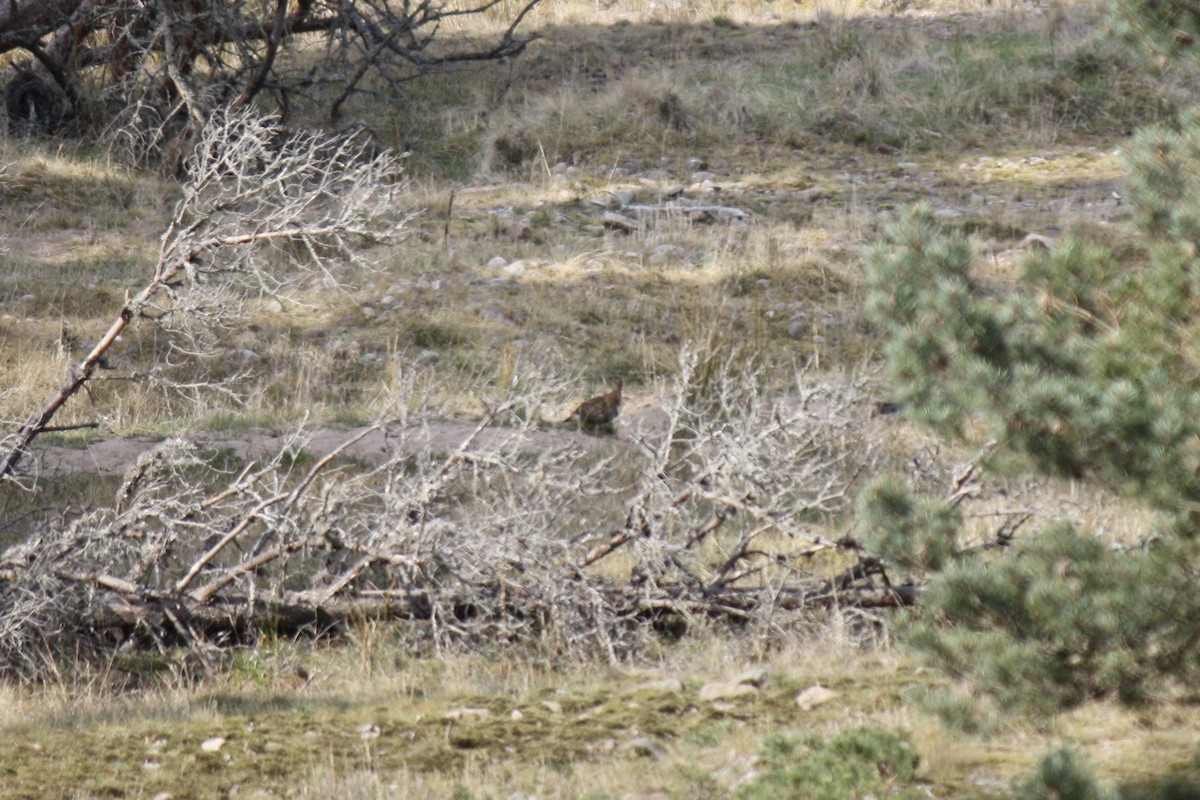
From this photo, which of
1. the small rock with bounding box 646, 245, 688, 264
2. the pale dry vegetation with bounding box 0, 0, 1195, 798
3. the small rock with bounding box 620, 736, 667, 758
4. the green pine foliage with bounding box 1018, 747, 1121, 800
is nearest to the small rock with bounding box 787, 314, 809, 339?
the pale dry vegetation with bounding box 0, 0, 1195, 798

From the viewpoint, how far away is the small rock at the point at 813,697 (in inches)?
163

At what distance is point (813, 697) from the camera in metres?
4.17

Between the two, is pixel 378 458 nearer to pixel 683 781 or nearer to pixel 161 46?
pixel 683 781

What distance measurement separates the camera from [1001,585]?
2.82 metres

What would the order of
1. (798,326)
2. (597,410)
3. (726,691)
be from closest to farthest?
(726,691)
(597,410)
(798,326)

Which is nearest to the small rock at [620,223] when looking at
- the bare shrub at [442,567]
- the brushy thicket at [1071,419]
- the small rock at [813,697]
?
the bare shrub at [442,567]

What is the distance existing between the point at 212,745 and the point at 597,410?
3690mm

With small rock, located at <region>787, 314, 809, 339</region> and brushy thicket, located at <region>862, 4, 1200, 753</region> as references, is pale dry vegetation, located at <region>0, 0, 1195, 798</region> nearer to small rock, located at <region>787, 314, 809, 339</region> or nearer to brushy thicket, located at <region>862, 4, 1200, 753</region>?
small rock, located at <region>787, 314, 809, 339</region>

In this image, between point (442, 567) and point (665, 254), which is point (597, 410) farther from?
point (665, 254)

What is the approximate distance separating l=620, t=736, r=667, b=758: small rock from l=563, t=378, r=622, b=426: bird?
3532 mm

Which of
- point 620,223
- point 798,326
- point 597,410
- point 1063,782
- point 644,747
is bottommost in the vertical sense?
point 798,326

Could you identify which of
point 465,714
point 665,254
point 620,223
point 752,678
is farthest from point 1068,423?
point 620,223

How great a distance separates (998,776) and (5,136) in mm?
11368

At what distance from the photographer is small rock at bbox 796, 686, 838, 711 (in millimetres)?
4142
